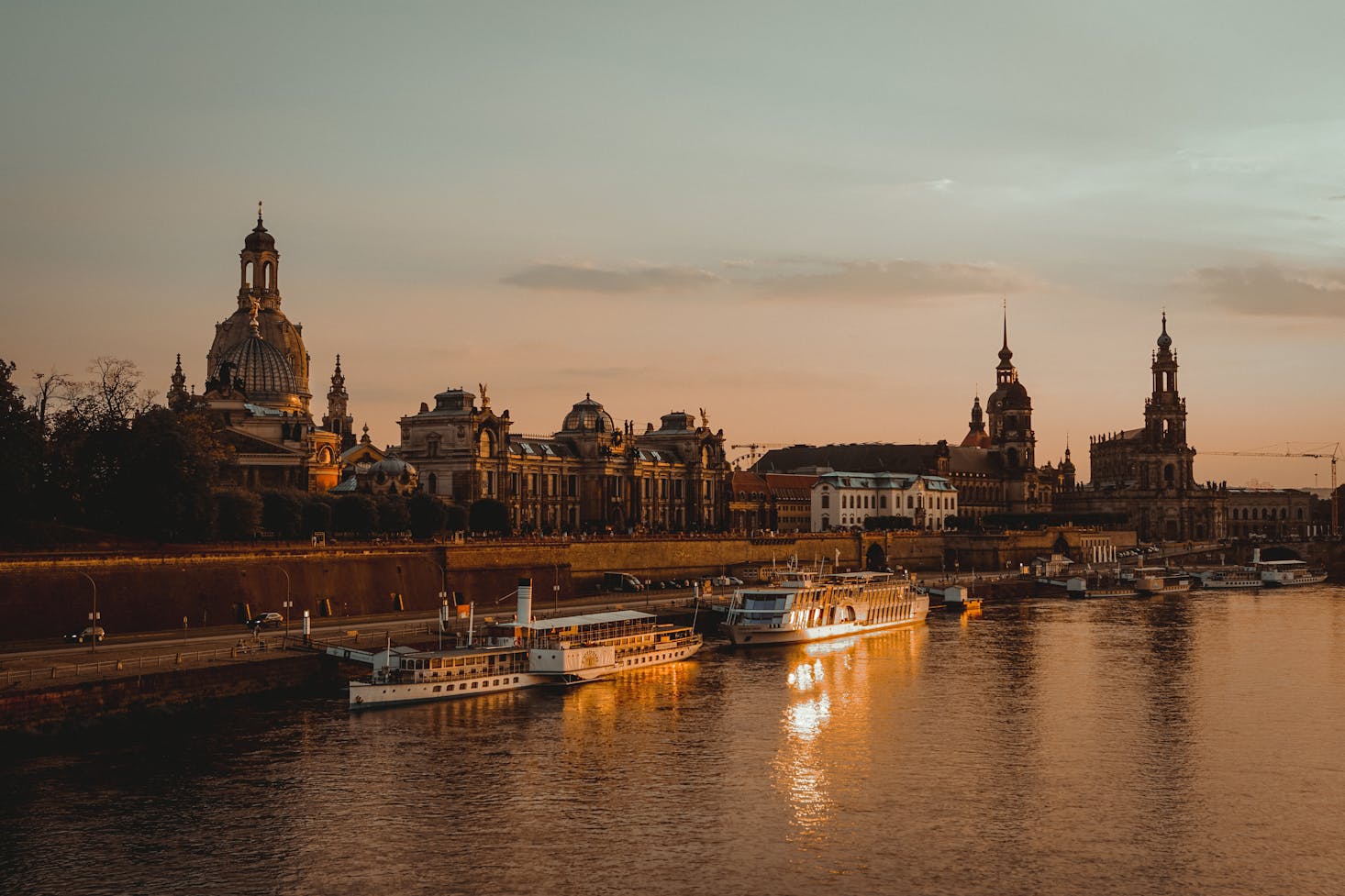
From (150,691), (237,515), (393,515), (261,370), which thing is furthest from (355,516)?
(150,691)

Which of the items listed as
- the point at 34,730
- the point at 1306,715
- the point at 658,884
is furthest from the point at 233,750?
the point at 1306,715

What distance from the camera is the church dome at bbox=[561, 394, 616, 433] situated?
13162 cm

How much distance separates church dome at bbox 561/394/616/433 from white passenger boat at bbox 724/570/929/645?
144ft

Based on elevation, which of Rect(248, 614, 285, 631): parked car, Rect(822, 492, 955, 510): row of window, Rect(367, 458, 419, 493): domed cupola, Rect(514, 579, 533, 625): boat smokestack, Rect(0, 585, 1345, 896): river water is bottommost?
Rect(0, 585, 1345, 896): river water

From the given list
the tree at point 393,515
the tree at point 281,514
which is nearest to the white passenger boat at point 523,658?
the tree at point 281,514

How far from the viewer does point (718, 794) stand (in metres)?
39.1

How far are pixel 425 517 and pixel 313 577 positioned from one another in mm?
20698

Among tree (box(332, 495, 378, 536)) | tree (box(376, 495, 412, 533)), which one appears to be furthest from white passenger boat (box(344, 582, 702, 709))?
tree (box(376, 495, 412, 533))

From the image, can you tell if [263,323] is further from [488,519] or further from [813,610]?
[813,610]

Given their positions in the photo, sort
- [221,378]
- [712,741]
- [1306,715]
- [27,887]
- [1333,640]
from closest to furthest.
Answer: [27,887]
[712,741]
[1306,715]
[1333,640]
[221,378]

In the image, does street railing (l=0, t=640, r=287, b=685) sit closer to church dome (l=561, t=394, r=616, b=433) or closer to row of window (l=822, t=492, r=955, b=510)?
church dome (l=561, t=394, r=616, b=433)

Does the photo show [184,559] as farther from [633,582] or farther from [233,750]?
[633,582]

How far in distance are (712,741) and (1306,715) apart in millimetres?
22096

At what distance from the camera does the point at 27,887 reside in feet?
101
